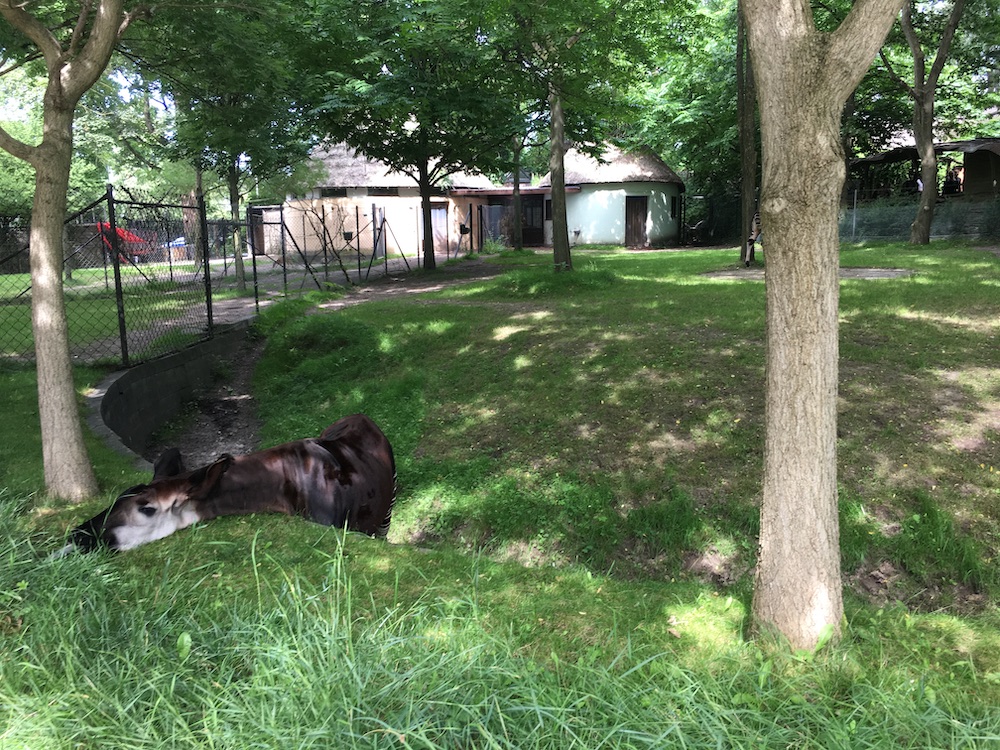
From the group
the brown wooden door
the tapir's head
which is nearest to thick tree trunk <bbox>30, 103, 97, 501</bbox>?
the tapir's head

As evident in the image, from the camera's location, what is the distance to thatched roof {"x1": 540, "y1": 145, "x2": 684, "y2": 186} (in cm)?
3206

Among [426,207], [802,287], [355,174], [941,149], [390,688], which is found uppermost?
[355,174]

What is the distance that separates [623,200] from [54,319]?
29859mm

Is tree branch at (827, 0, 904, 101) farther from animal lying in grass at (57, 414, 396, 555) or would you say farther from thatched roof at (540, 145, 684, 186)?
thatched roof at (540, 145, 684, 186)

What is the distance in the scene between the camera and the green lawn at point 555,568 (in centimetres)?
244

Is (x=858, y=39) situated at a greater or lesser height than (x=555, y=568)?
greater

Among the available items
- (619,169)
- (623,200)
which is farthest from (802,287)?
(619,169)

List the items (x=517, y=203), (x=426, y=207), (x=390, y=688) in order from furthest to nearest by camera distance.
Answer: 1. (x=517, y=203)
2. (x=426, y=207)
3. (x=390, y=688)

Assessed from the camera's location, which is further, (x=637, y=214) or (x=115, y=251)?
(x=637, y=214)

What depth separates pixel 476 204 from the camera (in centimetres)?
3378

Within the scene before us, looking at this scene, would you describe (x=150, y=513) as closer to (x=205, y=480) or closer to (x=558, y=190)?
(x=205, y=480)

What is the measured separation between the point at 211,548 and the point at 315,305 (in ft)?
37.6

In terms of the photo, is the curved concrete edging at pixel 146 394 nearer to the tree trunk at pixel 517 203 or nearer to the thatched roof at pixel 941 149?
the tree trunk at pixel 517 203

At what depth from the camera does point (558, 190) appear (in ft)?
50.5
